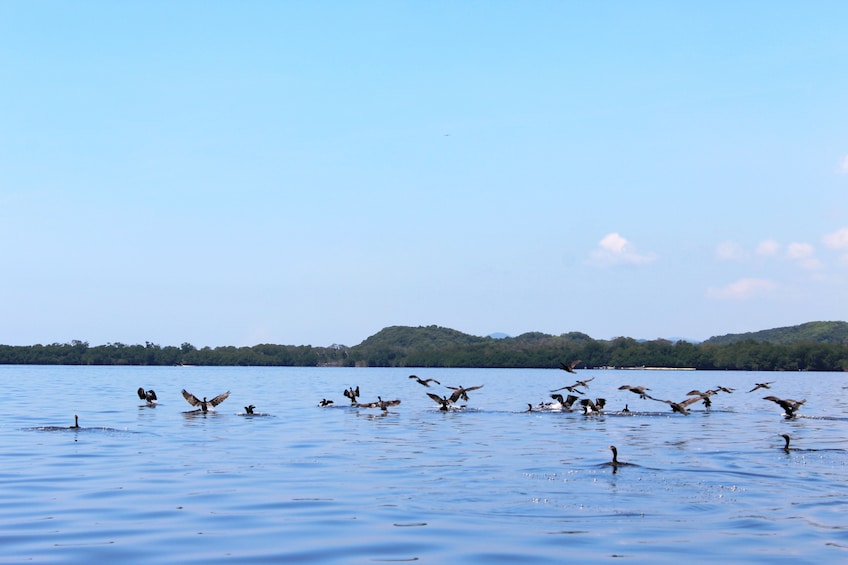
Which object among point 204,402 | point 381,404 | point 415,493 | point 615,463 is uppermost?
point 204,402

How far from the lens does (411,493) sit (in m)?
20.1

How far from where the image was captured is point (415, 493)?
20.1 meters

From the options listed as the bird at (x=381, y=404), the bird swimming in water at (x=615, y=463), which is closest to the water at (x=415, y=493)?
the bird swimming in water at (x=615, y=463)

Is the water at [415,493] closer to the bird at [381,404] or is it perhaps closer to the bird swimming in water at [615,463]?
the bird swimming in water at [615,463]

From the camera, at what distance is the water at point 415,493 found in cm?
1473

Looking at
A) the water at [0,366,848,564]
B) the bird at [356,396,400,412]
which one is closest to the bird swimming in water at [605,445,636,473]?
the water at [0,366,848,564]

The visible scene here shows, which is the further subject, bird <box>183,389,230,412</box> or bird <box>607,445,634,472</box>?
bird <box>183,389,230,412</box>

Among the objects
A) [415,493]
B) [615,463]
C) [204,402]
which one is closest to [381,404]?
[204,402]

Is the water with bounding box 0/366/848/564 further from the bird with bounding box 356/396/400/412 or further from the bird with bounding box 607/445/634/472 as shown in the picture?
the bird with bounding box 356/396/400/412

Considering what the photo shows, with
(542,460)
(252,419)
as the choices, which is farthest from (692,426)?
(252,419)

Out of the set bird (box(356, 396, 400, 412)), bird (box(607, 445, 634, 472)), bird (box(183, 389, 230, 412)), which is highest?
bird (box(183, 389, 230, 412))

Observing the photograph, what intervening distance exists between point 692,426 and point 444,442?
13.2 m

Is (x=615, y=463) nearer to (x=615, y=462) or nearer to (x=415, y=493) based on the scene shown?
(x=615, y=462)

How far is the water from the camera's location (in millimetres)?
14727
